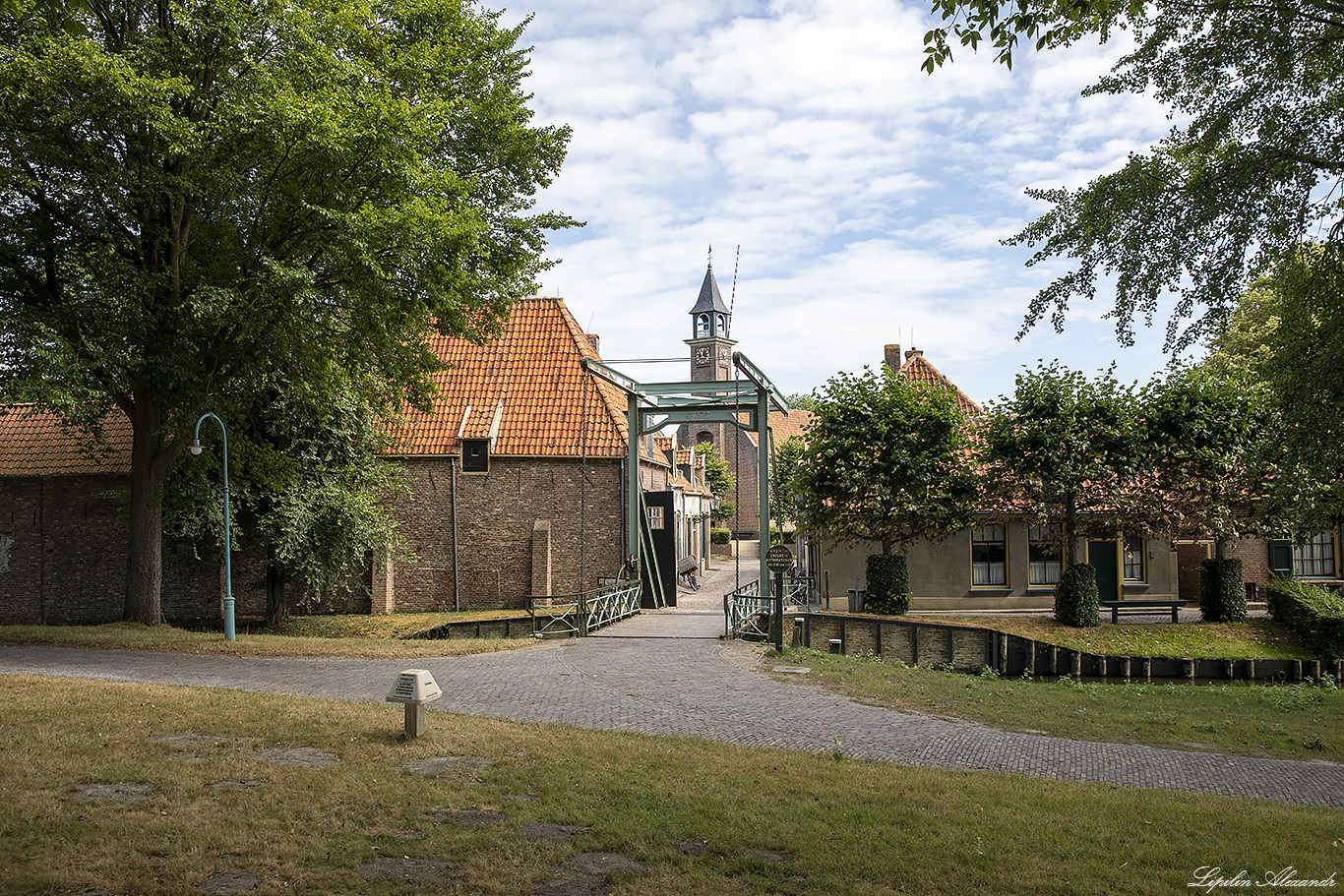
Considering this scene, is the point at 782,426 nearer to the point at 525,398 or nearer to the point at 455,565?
the point at 525,398

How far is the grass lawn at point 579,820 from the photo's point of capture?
4.80 metres

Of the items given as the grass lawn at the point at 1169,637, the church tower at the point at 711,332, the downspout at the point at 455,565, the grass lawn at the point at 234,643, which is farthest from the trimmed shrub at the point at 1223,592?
the church tower at the point at 711,332

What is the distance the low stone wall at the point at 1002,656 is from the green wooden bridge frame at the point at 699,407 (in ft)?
6.92

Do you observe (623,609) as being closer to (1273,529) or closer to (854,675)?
(854,675)

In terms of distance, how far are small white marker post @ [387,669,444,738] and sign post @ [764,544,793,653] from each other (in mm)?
8208

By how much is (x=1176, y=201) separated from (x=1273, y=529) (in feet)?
49.1

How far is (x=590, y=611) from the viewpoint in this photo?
698 inches

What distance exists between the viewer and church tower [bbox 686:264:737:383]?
217 ft

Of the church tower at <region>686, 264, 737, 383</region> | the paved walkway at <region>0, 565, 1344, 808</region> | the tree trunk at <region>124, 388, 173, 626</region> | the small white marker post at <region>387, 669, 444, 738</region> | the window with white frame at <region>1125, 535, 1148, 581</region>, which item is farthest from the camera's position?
the church tower at <region>686, 264, 737, 383</region>

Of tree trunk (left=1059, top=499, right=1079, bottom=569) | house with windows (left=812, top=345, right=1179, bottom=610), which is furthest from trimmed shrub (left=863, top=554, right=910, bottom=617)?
tree trunk (left=1059, top=499, right=1079, bottom=569)

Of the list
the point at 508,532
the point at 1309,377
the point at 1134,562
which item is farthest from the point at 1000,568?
the point at 1309,377

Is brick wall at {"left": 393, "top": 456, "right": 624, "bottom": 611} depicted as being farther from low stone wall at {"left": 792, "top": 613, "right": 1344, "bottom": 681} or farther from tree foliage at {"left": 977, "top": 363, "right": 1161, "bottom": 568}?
tree foliage at {"left": 977, "top": 363, "right": 1161, "bottom": 568}

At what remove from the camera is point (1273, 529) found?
2139cm

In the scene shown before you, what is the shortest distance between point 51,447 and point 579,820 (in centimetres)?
2498
